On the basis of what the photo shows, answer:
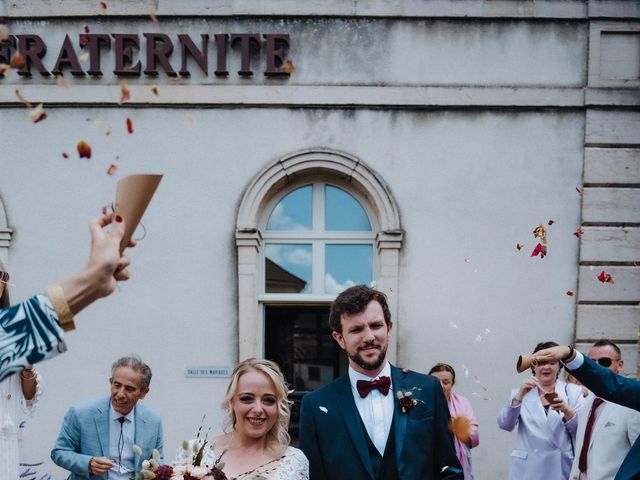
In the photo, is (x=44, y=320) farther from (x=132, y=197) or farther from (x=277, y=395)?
(x=277, y=395)

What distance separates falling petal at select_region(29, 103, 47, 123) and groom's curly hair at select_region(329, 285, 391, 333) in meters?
5.07

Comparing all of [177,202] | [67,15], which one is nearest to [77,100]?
[67,15]

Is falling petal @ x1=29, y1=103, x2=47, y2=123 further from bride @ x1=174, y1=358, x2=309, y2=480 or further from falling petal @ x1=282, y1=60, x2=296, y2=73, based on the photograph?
bride @ x1=174, y1=358, x2=309, y2=480

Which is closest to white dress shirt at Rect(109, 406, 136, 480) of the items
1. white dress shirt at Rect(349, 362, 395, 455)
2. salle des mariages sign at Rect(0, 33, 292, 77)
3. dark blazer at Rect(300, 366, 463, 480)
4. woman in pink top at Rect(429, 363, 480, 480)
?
dark blazer at Rect(300, 366, 463, 480)

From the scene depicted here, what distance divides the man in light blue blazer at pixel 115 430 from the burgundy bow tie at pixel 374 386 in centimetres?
182

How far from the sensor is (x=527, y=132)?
6.96m

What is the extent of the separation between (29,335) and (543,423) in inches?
174

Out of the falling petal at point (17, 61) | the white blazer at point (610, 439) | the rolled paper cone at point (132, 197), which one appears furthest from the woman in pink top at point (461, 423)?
the falling petal at point (17, 61)

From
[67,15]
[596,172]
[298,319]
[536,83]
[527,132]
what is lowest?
[298,319]

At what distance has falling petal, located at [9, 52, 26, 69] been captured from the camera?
6795 mm

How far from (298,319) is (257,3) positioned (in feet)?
12.3

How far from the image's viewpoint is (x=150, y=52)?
695cm

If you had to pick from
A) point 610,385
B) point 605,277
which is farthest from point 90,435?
point 605,277

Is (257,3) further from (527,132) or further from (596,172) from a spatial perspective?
(596,172)
